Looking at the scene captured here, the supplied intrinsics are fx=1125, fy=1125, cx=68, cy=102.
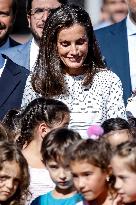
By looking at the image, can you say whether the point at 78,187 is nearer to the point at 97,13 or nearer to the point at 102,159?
the point at 102,159

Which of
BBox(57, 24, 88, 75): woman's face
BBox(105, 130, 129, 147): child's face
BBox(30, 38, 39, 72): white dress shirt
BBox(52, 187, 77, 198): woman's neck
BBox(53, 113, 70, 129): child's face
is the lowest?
BBox(52, 187, 77, 198): woman's neck

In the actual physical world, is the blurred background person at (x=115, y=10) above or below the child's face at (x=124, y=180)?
below

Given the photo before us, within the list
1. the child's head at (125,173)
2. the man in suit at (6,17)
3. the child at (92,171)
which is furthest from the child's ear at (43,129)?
the man in suit at (6,17)

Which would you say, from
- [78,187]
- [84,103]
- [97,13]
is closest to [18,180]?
[78,187]

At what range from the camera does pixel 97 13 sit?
13.7 meters

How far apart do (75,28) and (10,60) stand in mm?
674

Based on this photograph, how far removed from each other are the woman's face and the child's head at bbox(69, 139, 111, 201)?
3.57 feet

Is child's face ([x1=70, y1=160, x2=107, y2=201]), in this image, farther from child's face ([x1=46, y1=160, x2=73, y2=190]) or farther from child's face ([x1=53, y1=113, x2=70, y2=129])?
child's face ([x1=53, y1=113, x2=70, y2=129])

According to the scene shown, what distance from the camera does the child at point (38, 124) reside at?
703cm

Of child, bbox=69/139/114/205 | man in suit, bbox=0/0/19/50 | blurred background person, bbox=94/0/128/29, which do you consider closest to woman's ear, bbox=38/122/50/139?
child, bbox=69/139/114/205

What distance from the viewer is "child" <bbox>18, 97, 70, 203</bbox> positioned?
23.1 feet

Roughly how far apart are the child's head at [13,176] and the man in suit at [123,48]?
5.00 ft

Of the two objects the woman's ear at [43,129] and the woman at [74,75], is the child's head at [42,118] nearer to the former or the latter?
the woman's ear at [43,129]

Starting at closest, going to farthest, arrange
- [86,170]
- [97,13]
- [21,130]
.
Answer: [86,170] → [21,130] → [97,13]
